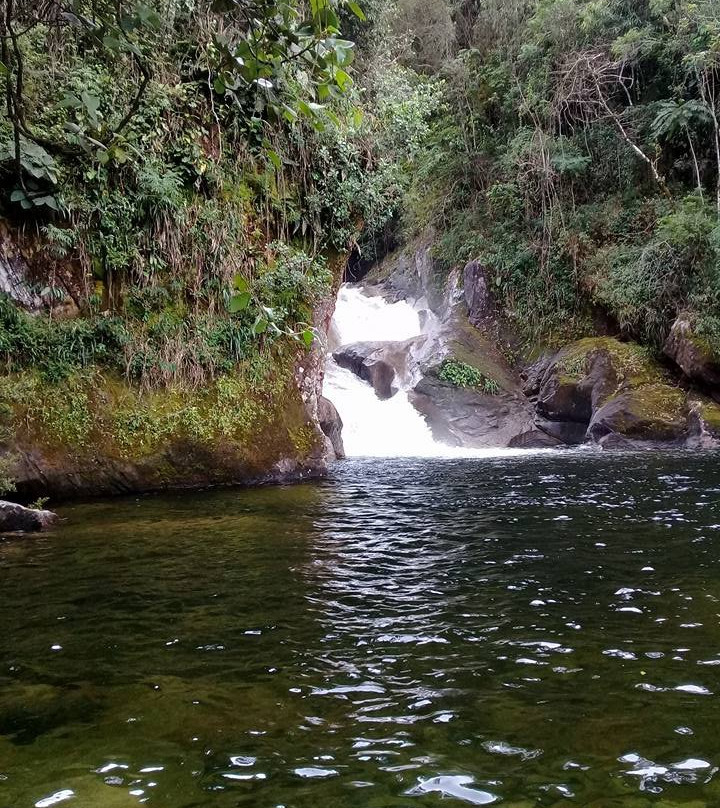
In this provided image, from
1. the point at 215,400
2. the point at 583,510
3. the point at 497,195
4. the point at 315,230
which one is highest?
the point at 497,195

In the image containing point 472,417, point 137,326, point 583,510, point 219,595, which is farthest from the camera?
point 472,417

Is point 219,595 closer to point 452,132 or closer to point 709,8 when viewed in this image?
point 709,8

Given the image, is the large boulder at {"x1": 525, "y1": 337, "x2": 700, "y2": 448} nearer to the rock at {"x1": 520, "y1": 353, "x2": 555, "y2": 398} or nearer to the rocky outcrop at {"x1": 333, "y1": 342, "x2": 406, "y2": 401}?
the rock at {"x1": 520, "y1": 353, "x2": 555, "y2": 398}

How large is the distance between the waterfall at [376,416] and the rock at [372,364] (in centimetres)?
24

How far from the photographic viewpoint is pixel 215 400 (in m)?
11.0

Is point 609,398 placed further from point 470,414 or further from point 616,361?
point 470,414

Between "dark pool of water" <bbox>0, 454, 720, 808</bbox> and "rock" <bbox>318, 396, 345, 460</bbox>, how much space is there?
7.16 m

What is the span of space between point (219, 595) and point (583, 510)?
4760mm

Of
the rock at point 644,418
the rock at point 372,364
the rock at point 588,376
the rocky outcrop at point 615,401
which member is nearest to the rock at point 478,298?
the rock at point 372,364

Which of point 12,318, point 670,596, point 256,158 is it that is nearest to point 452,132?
point 256,158

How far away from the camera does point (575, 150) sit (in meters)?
20.3

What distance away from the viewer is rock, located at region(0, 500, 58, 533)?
292 inches

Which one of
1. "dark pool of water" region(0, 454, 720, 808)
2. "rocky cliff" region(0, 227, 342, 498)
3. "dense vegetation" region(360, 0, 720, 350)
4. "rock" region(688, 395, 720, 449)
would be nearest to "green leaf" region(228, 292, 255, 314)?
"dark pool of water" region(0, 454, 720, 808)

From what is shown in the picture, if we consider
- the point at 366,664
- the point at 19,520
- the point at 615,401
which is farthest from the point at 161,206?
the point at 615,401
